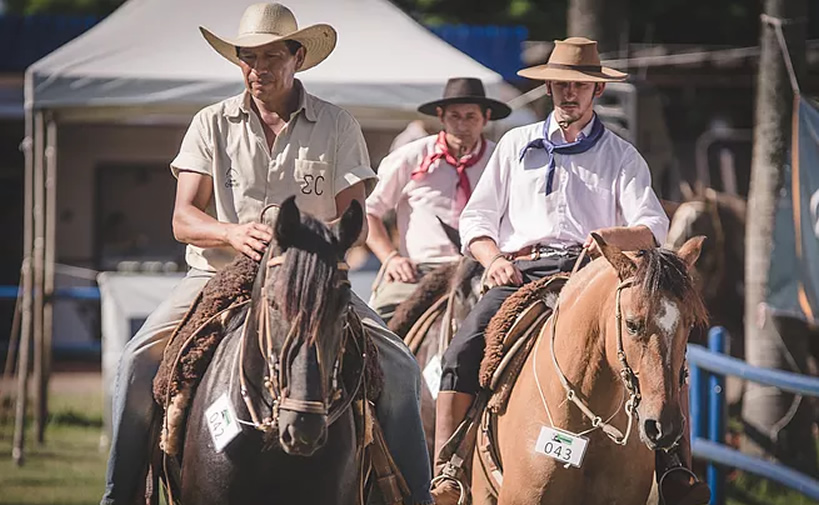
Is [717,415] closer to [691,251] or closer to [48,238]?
[691,251]

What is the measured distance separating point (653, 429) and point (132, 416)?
6.41 feet

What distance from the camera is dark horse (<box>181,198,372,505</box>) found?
15.7ft

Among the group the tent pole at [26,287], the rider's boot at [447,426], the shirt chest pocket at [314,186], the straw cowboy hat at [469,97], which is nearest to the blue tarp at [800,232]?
the straw cowboy hat at [469,97]

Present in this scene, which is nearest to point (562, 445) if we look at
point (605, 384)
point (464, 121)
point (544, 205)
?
point (605, 384)

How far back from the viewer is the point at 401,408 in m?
5.93

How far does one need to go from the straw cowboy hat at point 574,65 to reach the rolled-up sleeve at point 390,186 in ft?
5.53

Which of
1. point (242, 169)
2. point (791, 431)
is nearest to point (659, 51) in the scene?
point (791, 431)

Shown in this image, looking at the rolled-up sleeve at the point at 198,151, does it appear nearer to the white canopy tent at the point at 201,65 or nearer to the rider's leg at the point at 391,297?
the rider's leg at the point at 391,297

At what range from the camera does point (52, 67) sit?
1207cm

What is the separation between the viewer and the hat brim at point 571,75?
286 inches

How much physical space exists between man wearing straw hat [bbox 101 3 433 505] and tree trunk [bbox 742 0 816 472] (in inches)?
225

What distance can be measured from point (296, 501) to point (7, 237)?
17.7 m

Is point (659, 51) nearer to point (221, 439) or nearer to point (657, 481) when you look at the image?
point (657, 481)

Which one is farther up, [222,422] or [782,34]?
[782,34]
